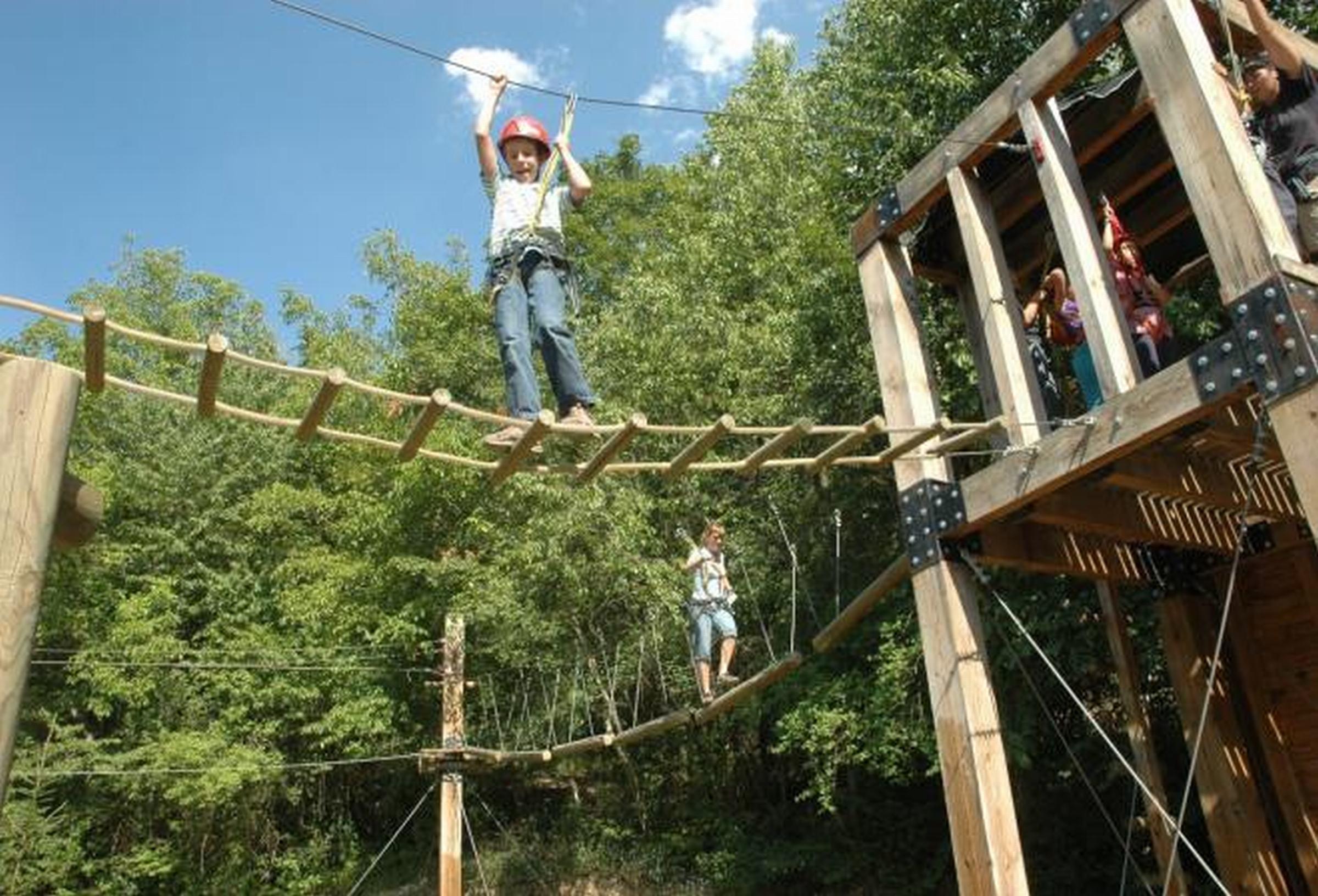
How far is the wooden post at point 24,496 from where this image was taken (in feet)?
5.65

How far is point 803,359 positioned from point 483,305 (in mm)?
8785

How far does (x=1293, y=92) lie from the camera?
3717 millimetres

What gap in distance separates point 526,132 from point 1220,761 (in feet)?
13.2

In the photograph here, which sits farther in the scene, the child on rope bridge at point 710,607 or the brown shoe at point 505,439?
the child on rope bridge at point 710,607

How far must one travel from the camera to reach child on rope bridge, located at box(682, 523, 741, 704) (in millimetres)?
7441

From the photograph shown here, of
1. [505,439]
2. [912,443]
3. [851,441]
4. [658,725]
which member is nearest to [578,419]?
[505,439]

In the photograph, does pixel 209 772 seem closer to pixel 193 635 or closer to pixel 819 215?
pixel 193 635

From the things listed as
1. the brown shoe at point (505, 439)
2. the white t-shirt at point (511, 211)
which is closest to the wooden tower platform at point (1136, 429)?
the white t-shirt at point (511, 211)

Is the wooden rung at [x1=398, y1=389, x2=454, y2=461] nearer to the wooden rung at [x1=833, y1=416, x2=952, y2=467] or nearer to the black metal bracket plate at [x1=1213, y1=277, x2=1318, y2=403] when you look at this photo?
the wooden rung at [x1=833, y1=416, x2=952, y2=467]

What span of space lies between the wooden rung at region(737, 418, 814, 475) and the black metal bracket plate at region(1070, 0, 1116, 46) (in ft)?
5.21

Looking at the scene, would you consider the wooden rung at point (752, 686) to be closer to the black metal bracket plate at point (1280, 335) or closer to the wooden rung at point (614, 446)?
the wooden rung at point (614, 446)

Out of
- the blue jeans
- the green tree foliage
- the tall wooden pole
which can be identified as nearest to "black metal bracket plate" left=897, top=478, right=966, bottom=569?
the blue jeans

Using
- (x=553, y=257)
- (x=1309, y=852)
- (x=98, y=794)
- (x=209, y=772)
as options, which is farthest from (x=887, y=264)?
(x=98, y=794)

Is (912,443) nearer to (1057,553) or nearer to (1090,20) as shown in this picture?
(1057,553)
